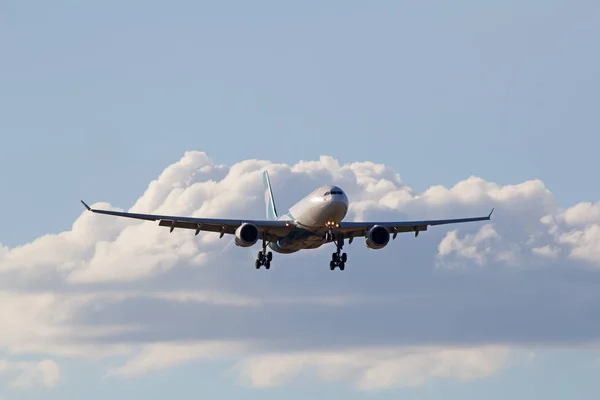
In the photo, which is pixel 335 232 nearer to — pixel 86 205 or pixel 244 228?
pixel 244 228

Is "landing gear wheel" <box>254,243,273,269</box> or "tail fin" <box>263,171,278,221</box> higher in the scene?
"tail fin" <box>263,171,278,221</box>

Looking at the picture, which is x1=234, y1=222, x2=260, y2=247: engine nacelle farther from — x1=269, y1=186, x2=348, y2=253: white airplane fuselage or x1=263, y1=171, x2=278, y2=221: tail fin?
x1=263, y1=171, x2=278, y2=221: tail fin

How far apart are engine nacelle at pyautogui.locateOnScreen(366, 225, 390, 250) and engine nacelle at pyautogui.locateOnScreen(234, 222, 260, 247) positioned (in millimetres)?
9326

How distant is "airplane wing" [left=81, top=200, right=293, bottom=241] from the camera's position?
102812 mm

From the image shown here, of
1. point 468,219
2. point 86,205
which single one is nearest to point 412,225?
point 468,219

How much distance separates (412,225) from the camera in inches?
4355

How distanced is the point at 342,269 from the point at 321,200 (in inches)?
456

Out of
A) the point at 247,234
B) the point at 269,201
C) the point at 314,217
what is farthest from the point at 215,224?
the point at 269,201

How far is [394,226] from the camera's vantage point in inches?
4309

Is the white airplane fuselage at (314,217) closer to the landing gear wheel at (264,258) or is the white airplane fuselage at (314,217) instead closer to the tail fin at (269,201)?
the landing gear wheel at (264,258)

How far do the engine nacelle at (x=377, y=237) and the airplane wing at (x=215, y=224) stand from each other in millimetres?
6910

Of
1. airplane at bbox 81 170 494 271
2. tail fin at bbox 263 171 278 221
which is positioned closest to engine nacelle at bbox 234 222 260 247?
airplane at bbox 81 170 494 271

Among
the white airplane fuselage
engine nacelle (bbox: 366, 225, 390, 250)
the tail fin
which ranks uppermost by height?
the tail fin

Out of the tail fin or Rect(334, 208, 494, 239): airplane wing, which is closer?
Rect(334, 208, 494, 239): airplane wing
